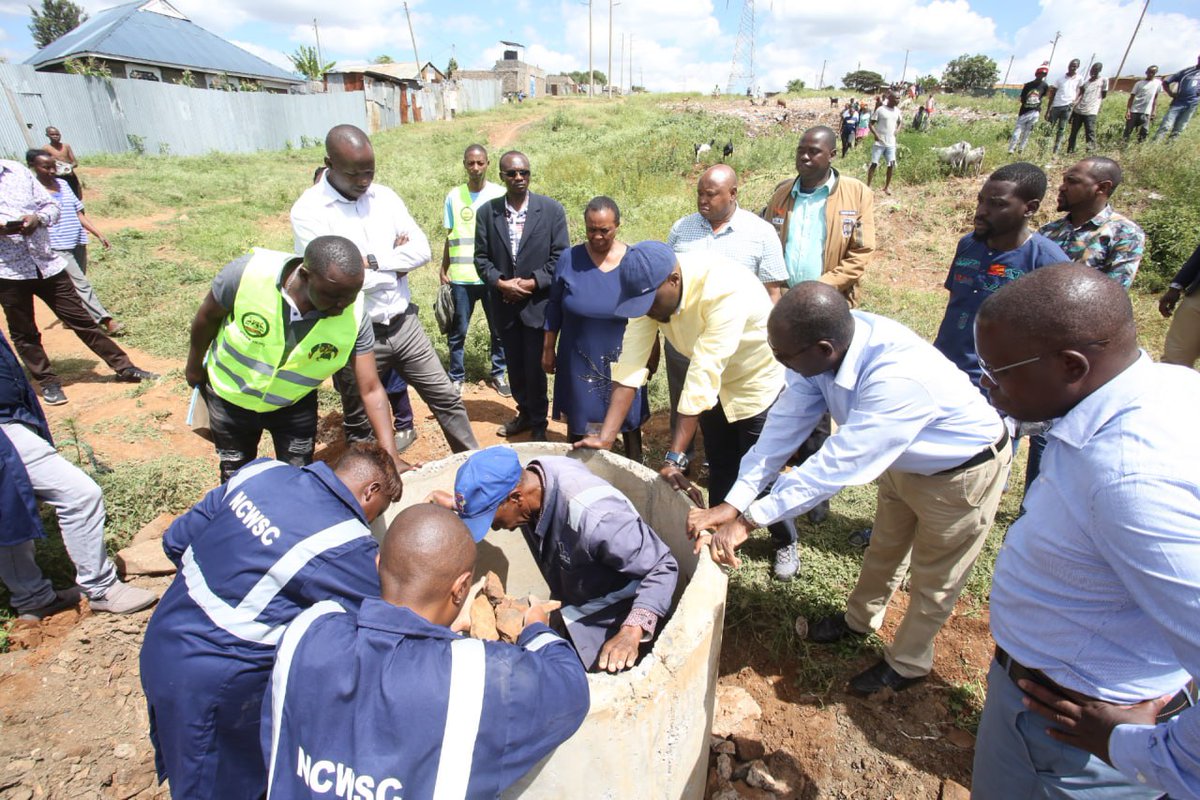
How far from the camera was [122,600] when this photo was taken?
296 centimetres

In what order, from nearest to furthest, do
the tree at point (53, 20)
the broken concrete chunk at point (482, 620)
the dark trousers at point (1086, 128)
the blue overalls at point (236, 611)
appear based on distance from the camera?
1. the blue overalls at point (236, 611)
2. the broken concrete chunk at point (482, 620)
3. the dark trousers at point (1086, 128)
4. the tree at point (53, 20)

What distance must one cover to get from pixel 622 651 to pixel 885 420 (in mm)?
1074

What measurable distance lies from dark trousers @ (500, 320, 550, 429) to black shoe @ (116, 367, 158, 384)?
3565mm

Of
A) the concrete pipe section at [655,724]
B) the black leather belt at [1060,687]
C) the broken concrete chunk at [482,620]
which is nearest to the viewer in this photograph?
the black leather belt at [1060,687]

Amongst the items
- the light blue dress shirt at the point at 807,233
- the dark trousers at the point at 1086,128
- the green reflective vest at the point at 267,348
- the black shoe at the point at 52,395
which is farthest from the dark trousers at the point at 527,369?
the dark trousers at the point at 1086,128

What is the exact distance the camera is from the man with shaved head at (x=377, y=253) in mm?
3303

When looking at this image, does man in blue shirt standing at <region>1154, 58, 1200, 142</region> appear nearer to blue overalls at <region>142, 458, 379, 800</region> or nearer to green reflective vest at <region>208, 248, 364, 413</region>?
green reflective vest at <region>208, 248, 364, 413</region>

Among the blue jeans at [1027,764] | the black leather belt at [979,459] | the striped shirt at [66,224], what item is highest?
the striped shirt at [66,224]

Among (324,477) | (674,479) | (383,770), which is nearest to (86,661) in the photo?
(324,477)

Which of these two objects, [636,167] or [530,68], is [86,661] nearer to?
[636,167]

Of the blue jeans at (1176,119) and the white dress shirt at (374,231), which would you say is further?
the blue jeans at (1176,119)

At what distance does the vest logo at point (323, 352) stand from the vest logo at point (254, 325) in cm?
19

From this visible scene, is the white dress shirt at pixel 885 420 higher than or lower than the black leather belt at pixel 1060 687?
higher

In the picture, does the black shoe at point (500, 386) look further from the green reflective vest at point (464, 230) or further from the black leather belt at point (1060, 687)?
the black leather belt at point (1060, 687)
